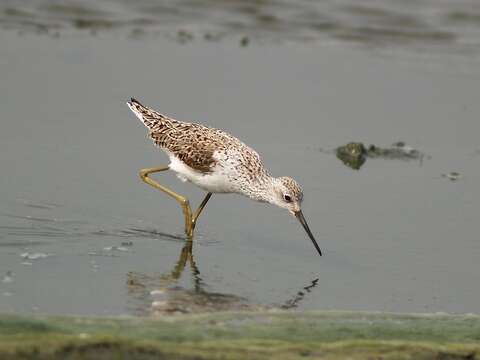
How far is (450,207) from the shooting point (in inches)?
404

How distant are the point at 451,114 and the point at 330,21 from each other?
15.0ft

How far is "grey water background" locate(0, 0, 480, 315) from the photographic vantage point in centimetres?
815

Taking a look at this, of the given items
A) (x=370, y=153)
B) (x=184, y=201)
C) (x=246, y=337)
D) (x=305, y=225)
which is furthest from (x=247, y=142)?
(x=246, y=337)

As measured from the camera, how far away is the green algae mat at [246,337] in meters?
5.79

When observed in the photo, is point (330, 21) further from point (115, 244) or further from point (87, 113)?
point (115, 244)

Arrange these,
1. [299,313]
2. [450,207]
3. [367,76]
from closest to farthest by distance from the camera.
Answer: [299,313], [450,207], [367,76]

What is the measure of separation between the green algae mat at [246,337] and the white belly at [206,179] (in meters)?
2.40

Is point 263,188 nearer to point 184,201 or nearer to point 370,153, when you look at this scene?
point 184,201

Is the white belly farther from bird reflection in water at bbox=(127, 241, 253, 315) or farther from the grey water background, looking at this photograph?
bird reflection in water at bbox=(127, 241, 253, 315)

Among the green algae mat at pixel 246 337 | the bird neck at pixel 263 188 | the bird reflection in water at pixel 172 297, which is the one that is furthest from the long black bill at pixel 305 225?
the green algae mat at pixel 246 337

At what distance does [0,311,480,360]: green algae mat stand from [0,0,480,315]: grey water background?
27.7 inches

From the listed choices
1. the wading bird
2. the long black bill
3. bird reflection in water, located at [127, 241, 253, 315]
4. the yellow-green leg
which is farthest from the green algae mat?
the yellow-green leg

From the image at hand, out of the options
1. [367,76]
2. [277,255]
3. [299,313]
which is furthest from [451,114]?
[299,313]

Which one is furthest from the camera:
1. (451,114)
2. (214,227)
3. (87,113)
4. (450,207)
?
(451,114)
